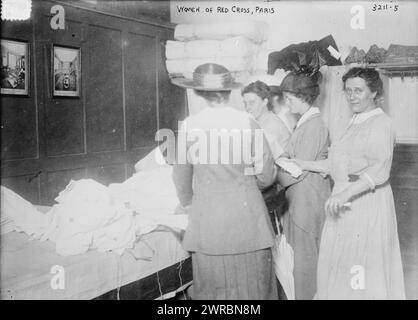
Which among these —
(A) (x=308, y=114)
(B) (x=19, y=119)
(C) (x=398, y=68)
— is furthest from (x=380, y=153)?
(B) (x=19, y=119)

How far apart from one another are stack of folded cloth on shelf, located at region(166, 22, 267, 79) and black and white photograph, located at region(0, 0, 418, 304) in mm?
17

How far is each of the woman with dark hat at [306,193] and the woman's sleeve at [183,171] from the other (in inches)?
31.8

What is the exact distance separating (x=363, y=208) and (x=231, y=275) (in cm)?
86

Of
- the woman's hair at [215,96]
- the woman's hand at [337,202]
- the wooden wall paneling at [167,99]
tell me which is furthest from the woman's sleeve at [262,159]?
the wooden wall paneling at [167,99]

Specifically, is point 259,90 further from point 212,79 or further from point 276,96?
point 212,79

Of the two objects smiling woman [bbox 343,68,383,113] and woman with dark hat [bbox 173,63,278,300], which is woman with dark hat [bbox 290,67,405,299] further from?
woman with dark hat [bbox 173,63,278,300]

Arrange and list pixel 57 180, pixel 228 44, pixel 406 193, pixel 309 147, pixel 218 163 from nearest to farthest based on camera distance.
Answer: pixel 218 163, pixel 309 147, pixel 406 193, pixel 57 180, pixel 228 44

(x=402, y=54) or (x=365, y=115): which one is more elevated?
(x=402, y=54)

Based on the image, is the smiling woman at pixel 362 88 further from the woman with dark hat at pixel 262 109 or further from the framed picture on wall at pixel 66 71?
the framed picture on wall at pixel 66 71

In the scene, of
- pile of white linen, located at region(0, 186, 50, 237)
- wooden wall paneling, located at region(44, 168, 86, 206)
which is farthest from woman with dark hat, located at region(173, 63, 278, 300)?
wooden wall paneling, located at region(44, 168, 86, 206)

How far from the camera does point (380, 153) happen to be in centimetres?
219

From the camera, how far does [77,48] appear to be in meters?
3.88
